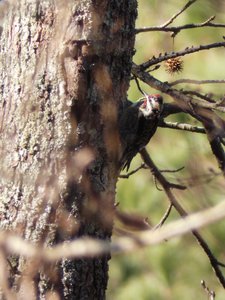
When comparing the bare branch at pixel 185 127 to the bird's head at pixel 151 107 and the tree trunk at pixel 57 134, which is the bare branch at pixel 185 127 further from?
the tree trunk at pixel 57 134

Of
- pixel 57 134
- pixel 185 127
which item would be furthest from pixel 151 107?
pixel 57 134

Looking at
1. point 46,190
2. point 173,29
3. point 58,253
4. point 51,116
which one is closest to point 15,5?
point 51,116

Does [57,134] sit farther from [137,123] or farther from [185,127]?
[185,127]

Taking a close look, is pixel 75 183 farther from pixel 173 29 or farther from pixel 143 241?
pixel 143 241

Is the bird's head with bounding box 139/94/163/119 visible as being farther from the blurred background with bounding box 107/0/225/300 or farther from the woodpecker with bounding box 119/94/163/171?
the blurred background with bounding box 107/0/225/300

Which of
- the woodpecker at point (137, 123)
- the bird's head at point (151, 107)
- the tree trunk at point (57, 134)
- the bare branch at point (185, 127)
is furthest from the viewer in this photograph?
the bird's head at point (151, 107)

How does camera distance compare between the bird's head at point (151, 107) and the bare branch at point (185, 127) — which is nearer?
the bare branch at point (185, 127)

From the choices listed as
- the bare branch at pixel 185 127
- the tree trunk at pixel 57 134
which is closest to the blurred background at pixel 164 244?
the bare branch at pixel 185 127
